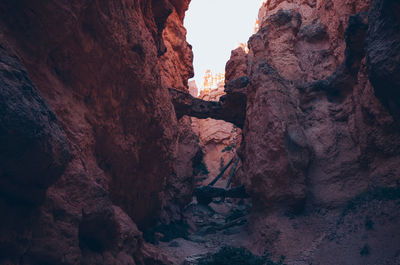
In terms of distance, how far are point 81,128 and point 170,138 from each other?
4125 mm

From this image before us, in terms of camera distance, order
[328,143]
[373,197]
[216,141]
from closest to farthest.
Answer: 1. [373,197]
2. [328,143]
3. [216,141]

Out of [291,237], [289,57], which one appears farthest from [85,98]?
[289,57]

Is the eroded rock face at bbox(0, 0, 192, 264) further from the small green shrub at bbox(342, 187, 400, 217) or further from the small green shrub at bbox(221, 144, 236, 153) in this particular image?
the small green shrub at bbox(221, 144, 236, 153)

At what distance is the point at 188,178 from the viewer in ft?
58.9

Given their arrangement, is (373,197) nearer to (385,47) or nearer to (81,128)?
(385,47)

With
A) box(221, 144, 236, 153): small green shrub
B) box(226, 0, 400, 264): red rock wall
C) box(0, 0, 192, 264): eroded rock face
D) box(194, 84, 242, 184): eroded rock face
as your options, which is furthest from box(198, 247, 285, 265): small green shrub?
box(221, 144, 236, 153): small green shrub

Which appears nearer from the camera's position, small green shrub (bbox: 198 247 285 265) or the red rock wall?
the red rock wall

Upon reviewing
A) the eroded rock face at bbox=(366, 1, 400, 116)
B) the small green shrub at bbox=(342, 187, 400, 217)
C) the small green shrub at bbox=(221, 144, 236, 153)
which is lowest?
the small green shrub at bbox=(342, 187, 400, 217)

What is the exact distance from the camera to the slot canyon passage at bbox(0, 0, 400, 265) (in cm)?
388

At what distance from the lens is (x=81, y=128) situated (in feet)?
19.6

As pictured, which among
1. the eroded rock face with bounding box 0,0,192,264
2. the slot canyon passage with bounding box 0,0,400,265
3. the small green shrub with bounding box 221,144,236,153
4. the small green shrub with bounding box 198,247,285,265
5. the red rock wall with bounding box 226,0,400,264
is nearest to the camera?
the eroded rock face with bounding box 0,0,192,264

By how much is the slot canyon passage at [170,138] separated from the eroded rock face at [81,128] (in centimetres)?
2

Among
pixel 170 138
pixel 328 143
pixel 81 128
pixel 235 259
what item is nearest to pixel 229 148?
pixel 328 143

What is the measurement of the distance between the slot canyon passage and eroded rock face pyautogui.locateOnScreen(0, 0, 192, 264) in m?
0.02
